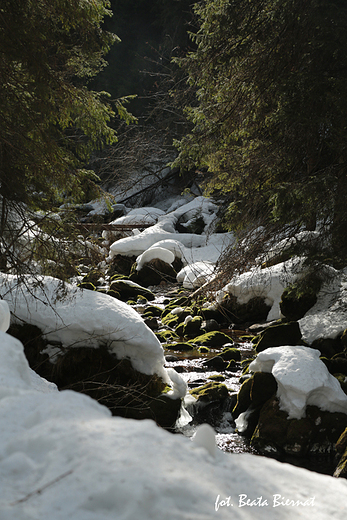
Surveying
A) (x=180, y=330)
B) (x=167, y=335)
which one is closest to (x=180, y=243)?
(x=180, y=330)

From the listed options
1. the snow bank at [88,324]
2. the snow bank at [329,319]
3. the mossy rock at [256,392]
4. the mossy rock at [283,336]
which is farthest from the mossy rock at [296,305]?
the snow bank at [88,324]

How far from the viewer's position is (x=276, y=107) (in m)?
6.55

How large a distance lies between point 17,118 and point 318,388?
5.02m

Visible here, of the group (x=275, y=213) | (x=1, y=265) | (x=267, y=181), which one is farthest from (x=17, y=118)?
(x=267, y=181)

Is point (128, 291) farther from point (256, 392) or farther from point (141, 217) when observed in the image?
point (141, 217)

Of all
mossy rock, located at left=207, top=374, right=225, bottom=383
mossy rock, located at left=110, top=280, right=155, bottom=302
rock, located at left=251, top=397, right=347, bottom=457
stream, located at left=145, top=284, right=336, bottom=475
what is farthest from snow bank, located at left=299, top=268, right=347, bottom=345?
mossy rock, located at left=110, top=280, right=155, bottom=302

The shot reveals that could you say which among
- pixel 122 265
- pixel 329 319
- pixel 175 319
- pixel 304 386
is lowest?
pixel 122 265

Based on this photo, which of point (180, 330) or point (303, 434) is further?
point (180, 330)

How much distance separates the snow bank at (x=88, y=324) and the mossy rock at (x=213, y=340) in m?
3.18

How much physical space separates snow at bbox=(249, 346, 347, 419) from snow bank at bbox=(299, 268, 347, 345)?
1704mm

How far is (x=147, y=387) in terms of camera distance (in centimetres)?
545

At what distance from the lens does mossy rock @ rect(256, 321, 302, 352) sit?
7.14 m

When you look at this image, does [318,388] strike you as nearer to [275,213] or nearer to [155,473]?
[275,213]

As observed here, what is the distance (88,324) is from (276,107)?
4407 millimetres
